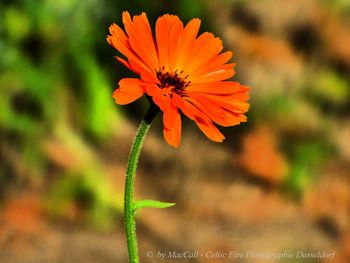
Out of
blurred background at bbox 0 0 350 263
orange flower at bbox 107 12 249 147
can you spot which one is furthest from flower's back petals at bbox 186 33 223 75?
blurred background at bbox 0 0 350 263

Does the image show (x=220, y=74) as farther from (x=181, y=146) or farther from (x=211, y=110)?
(x=181, y=146)

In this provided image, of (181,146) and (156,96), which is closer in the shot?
(156,96)

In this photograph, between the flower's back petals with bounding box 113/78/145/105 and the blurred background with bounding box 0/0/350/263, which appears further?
the blurred background with bounding box 0/0/350/263

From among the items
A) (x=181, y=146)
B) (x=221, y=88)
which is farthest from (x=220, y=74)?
(x=181, y=146)

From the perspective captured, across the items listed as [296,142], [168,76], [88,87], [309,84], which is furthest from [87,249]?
[168,76]

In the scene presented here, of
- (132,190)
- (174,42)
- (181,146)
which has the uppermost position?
(174,42)

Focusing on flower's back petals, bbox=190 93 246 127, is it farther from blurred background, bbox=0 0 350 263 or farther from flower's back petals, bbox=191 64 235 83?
blurred background, bbox=0 0 350 263

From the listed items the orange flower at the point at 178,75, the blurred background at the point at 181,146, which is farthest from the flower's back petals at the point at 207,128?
the blurred background at the point at 181,146

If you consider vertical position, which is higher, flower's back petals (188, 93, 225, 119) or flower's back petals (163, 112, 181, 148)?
flower's back petals (188, 93, 225, 119)
